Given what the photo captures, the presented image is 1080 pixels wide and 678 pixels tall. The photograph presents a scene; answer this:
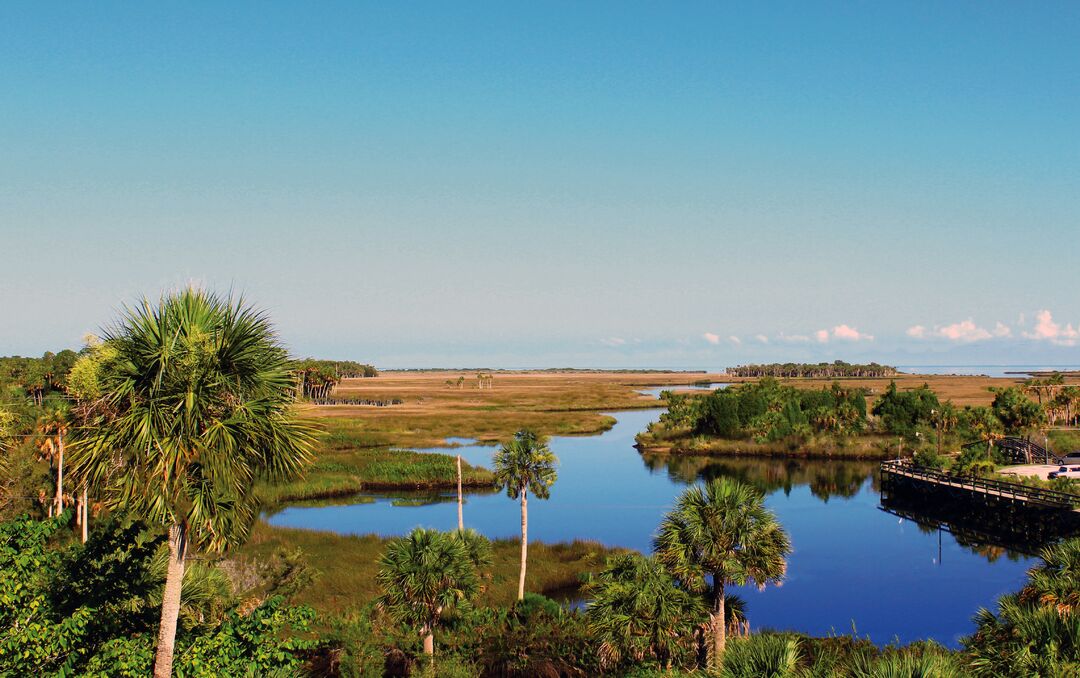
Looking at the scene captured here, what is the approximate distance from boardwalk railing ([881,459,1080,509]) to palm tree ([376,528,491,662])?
49.7m

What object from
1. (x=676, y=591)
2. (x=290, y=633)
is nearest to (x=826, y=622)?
(x=676, y=591)

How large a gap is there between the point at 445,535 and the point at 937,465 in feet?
219

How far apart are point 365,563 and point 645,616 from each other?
2740cm

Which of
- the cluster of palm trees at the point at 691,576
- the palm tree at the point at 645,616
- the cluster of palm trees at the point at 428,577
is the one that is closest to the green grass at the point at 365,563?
the cluster of palm trees at the point at 428,577

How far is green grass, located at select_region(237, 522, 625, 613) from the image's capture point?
38.5 meters

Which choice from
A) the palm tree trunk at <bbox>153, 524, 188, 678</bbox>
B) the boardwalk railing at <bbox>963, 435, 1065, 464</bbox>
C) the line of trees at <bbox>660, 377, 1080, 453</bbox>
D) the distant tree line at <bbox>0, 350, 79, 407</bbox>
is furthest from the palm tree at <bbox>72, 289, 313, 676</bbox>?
the distant tree line at <bbox>0, 350, 79, 407</bbox>

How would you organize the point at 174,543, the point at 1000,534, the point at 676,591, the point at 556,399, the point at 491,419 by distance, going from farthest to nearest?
1. the point at 556,399
2. the point at 491,419
3. the point at 1000,534
4. the point at 676,591
5. the point at 174,543

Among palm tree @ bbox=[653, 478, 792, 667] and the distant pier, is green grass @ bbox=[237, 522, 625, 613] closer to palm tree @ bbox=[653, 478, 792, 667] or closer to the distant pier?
palm tree @ bbox=[653, 478, 792, 667]

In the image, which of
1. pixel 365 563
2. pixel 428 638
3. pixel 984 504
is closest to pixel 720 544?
pixel 428 638

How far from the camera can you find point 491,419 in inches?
5207

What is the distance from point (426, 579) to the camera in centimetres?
2564

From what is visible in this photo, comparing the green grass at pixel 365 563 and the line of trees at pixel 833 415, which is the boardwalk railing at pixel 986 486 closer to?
the line of trees at pixel 833 415

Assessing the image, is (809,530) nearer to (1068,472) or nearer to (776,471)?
(1068,472)

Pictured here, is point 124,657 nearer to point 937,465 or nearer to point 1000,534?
point 1000,534
